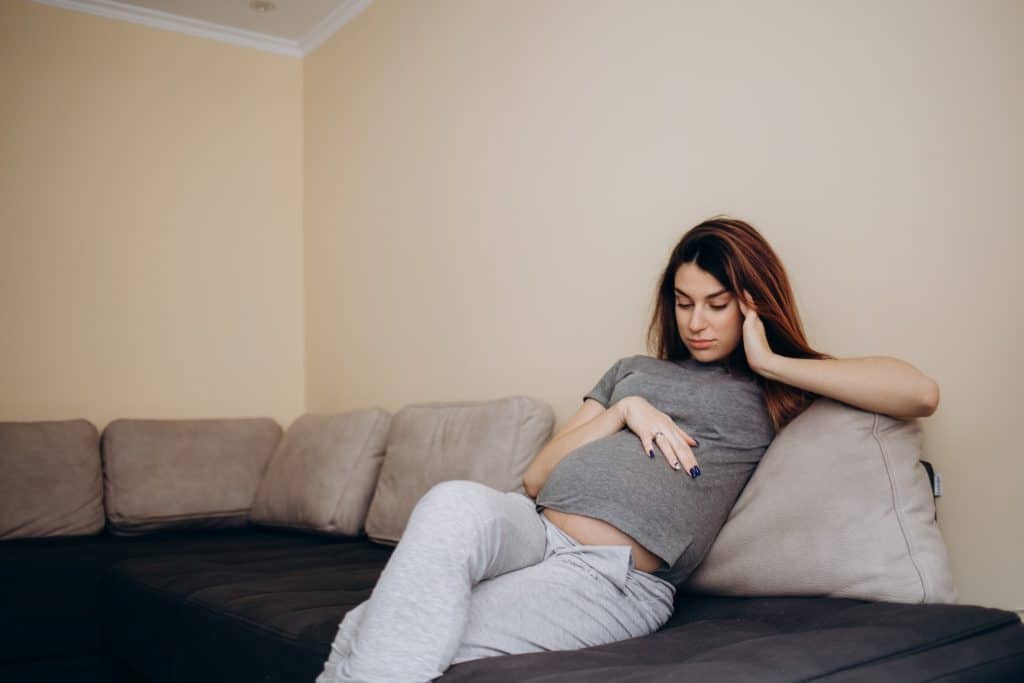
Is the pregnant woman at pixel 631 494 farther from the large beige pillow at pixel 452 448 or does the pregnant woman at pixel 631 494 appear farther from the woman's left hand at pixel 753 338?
the large beige pillow at pixel 452 448

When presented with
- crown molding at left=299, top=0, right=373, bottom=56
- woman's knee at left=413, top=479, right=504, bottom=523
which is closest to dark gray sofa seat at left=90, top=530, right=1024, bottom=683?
woman's knee at left=413, top=479, right=504, bottom=523

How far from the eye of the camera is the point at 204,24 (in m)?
4.34

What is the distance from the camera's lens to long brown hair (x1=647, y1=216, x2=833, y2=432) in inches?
76.7

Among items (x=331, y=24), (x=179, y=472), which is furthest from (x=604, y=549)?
(x=331, y=24)

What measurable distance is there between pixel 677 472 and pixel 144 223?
3.15 m

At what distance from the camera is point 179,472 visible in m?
3.62

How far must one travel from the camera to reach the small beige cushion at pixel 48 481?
3.29m

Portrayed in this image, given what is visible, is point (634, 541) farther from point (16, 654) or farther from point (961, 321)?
point (16, 654)

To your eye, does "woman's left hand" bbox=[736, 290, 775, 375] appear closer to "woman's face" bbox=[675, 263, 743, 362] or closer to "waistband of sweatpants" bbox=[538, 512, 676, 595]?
"woman's face" bbox=[675, 263, 743, 362]

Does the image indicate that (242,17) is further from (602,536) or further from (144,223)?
(602,536)

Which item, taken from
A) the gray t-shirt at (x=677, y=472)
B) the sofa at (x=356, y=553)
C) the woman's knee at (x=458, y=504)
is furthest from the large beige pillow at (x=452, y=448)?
the woman's knee at (x=458, y=504)

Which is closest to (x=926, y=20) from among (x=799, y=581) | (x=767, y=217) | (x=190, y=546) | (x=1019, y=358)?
(x=767, y=217)

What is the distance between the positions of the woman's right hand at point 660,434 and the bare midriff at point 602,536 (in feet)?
0.57

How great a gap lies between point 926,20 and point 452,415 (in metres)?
1.71
